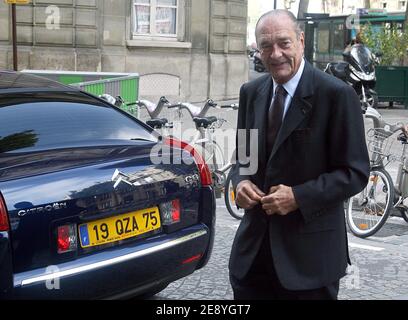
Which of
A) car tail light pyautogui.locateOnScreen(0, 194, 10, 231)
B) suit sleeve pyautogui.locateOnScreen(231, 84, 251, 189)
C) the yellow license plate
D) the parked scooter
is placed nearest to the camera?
suit sleeve pyautogui.locateOnScreen(231, 84, 251, 189)

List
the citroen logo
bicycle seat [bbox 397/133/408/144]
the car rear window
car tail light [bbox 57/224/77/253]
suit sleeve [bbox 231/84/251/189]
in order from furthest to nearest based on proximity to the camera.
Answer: bicycle seat [bbox 397/133/408/144] → the car rear window → the citroen logo → car tail light [bbox 57/224/77/253] → suit sleeve [bbox 231/84/251/189]

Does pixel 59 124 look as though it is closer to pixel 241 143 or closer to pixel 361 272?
pixel 241 143

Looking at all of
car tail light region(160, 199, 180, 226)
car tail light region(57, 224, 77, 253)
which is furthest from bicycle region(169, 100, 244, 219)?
car tail light region(57, 224, 77, 253)

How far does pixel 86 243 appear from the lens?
3455 millimetres

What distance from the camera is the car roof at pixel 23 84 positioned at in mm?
4180

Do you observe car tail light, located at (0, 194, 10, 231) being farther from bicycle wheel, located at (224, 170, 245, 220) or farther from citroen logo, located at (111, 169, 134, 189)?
bicycle wheel, located at (224, 170, 245, 220)

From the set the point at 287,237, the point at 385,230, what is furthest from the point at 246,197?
the point at 385,230

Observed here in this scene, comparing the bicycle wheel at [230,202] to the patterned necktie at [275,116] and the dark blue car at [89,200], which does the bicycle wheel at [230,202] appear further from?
the patterned necktie at [275,116]

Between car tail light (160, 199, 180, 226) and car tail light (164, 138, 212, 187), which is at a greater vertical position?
car tail light (164, 138, 212, 187)

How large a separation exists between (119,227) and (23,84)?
130 centimetres

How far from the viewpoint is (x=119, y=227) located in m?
3.61

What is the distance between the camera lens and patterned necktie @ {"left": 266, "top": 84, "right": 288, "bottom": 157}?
265 cm

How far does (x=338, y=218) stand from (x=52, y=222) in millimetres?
1407
